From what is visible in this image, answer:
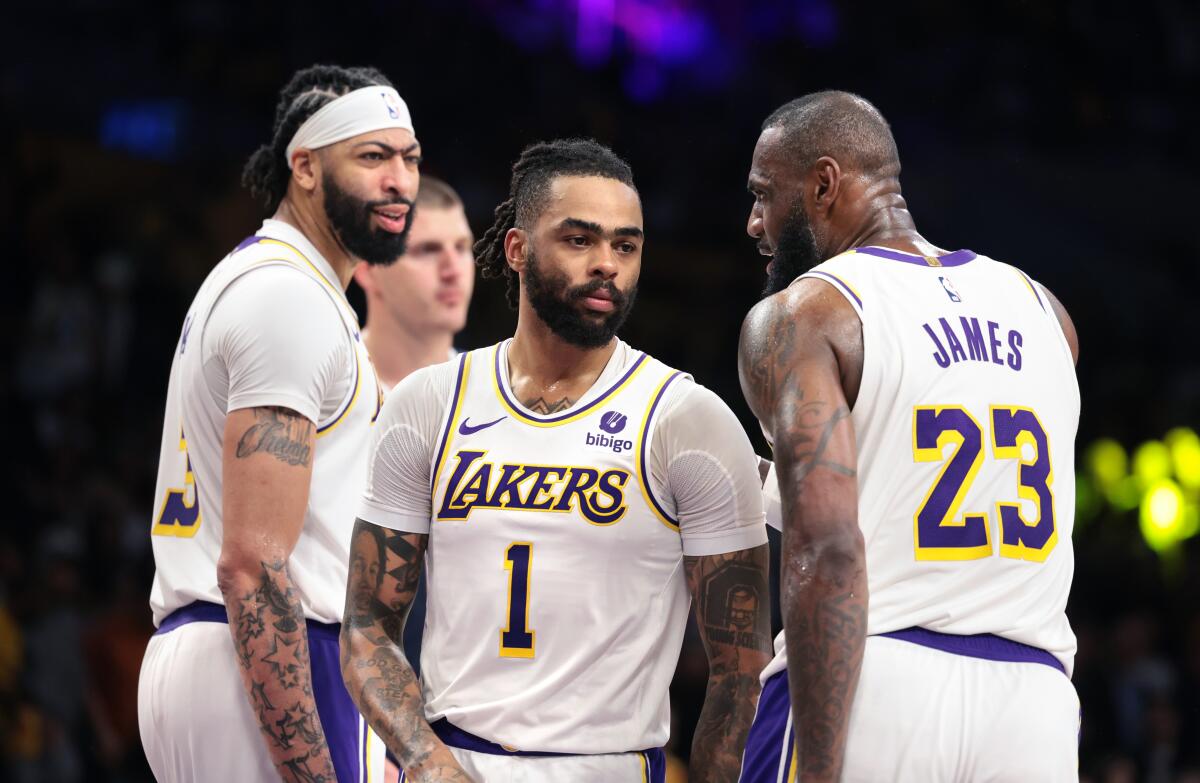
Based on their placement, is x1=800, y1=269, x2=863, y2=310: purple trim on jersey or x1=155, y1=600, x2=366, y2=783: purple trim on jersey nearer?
x1=800, y1=269, x2=863, y2=310: purple trim on jersey

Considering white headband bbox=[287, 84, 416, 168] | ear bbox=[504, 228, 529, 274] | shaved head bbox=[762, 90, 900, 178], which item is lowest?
ear bbox=[504, 228, 529, 274]

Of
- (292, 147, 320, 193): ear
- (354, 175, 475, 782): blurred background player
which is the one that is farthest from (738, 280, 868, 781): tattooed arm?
(354, 175, 475, 782): blurred background player

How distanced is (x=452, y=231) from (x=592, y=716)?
2751 mm

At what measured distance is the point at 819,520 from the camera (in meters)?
3.05

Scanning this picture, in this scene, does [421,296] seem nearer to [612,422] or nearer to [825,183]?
[612,422]

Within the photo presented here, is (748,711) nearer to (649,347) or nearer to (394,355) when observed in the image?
(394,355)

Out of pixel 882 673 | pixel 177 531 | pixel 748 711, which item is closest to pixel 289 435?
pixel 177 531

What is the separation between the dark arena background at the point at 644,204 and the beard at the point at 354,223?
15.6 ft

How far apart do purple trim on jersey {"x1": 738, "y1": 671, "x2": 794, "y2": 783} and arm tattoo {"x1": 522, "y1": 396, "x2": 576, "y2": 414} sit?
0.82m

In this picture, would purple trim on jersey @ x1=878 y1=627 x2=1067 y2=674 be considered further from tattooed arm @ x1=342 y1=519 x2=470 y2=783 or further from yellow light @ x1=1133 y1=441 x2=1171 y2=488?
yellow light @ x1=1133 y1=441 x2=1171 y2=488

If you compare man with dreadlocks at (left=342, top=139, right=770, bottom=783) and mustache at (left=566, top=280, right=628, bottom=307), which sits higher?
mustache at (left=566, top=280, right=628, bottom=307)

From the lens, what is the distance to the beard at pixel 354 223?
14.6 feet

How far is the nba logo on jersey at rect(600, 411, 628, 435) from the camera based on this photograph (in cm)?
351

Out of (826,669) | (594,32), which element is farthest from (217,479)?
(594,32)
